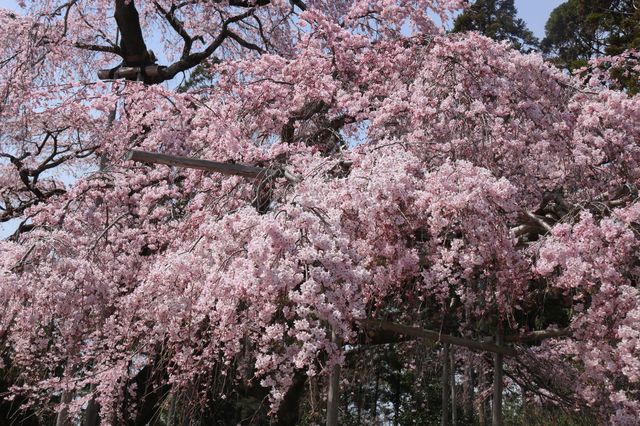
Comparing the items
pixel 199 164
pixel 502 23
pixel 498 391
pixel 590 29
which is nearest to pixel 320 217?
pixel 199 164

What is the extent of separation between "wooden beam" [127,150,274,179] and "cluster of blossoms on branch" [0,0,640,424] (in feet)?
0.70

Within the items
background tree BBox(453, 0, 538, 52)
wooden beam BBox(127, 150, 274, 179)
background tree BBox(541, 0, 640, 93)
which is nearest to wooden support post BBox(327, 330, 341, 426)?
wooden beam BBox(127, 150, 274, 179)

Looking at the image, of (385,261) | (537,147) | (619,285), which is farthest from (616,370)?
(537,147)

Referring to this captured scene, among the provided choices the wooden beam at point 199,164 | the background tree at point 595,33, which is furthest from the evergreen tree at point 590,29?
the wooden beam at point 199,164

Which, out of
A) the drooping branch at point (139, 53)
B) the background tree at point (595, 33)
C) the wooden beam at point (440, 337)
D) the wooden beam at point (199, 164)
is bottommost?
the wooden beam at point (440, 337)

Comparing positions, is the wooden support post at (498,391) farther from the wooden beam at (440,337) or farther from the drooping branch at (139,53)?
the drooping branch at (139,53)

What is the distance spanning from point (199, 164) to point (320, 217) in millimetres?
1560

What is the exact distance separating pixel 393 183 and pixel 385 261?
56cm

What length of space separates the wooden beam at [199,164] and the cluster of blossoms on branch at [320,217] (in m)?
0.21

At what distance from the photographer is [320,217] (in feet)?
10.7

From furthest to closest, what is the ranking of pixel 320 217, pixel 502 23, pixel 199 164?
pixel 502 23, pixel 199 164, pixel 320 217

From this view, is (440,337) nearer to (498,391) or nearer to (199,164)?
(498,391)

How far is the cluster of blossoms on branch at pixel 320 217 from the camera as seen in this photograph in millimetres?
3443

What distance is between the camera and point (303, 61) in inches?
233
